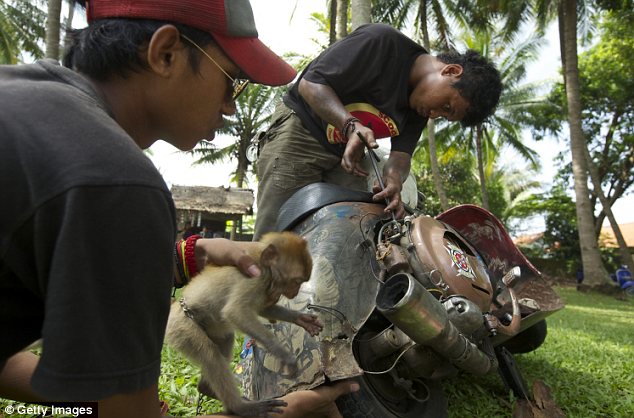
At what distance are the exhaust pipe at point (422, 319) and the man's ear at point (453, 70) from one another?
1.71m

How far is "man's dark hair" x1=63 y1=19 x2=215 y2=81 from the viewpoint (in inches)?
50.6

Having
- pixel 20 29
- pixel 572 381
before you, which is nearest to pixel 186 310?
pixel 572 381

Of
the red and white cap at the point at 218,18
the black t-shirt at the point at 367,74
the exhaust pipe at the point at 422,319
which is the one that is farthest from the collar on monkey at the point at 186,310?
the black t-shirt at the point at 367,74

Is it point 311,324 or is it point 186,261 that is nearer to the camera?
point 311,324

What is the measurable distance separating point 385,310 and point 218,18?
117 cm

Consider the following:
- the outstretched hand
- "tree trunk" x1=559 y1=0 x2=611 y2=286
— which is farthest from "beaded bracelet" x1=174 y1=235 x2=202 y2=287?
"tree trunk" x1=559 y1=0 x2=611 y2=286

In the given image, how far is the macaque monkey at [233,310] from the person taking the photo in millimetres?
2135

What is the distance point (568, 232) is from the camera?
2623 centimetres

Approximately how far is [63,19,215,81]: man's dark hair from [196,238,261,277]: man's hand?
Result: 1039mm

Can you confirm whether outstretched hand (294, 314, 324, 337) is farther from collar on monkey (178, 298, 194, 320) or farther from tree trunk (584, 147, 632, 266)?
tree trunk (584, 147, 632, 266)

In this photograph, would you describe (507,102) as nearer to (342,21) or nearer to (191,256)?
(342,21)

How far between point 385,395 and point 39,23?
24533mm

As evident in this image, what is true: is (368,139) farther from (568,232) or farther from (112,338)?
(568,232)

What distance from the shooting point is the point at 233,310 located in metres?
2.19
